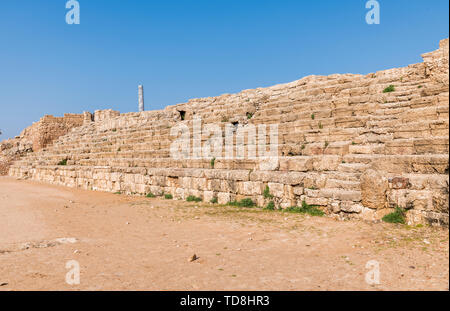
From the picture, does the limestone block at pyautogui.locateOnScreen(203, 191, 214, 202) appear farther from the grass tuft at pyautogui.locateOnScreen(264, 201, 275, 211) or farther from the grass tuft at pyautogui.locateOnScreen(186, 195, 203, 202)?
the grass tuft at pyautogui.locateOnScreen(264, 201, 275, 211)

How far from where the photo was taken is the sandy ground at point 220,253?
11.7 feet

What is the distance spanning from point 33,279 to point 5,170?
26.9 m

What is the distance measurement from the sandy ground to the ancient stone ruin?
59 centimetres

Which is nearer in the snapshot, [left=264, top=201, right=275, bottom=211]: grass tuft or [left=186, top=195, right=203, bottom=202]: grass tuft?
[left=264, top=201, right=275, bottom=211]: grass tuft

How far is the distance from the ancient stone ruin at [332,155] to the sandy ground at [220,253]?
1.93ft

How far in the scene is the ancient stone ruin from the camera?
19.1 feet

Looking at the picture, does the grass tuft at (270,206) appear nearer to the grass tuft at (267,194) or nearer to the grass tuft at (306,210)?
the grass tuft at (267,194)

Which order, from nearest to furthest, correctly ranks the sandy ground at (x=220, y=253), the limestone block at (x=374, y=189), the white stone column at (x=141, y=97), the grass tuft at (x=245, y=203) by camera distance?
the sandy ground at (x=220, y=253)
the limestone block at (x=374, y=189)
the grass tuft at (x=245, y=203)
the white stone column at (x=141, y=97)

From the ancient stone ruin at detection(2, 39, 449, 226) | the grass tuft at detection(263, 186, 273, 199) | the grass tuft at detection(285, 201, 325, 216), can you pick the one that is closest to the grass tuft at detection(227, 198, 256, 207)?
the ancient stone ruin at detection(2, 39, 449, 226)

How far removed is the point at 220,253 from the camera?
476 centimetres

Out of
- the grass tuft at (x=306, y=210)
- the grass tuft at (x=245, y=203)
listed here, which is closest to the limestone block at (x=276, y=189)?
the grass tuft at (x=306, y=210)

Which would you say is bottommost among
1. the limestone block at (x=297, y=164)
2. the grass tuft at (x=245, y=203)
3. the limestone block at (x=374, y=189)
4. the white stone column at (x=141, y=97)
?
the grass tuft at (x=245, y=203)

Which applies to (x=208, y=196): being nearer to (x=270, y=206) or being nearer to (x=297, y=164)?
(x=270, y=206)
